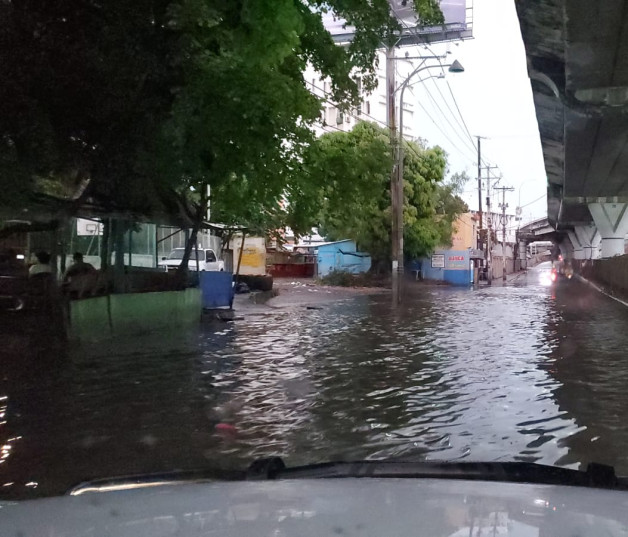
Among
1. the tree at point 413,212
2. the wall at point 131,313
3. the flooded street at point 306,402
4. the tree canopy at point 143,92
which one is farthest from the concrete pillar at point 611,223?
the tree canopy at point 143,92

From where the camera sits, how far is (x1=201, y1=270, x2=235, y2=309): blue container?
2011 centimetres

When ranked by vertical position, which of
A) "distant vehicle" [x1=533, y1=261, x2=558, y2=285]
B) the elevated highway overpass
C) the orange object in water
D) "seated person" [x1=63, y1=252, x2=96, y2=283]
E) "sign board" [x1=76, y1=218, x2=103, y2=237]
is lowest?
the orange object in water

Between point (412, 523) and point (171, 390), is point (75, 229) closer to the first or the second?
point (171, 390)

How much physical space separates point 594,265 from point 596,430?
139 feet

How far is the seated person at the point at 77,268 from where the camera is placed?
45.3 ft

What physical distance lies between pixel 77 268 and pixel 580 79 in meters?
10.1

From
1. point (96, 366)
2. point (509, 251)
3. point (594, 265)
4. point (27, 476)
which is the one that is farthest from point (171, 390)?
point (509, 251)

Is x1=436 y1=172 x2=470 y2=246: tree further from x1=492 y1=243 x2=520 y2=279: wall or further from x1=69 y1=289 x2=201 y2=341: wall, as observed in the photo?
x1=69 y1=289 x2=201 y2=341: wall

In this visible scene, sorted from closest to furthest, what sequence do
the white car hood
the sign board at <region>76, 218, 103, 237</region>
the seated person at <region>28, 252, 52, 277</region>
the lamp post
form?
the white car hood < the seated person at <region>28, 252, 52, 277</region> < the sign board at <region>76, 218, 103, 237</region> < the lamp post

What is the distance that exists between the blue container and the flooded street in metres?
4.76

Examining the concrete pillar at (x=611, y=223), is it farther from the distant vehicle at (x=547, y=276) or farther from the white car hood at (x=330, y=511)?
the white car hood at (x=330, y=511)

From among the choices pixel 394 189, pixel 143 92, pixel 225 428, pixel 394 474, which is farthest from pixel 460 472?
pixel 394 189

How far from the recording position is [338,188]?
14.5 m

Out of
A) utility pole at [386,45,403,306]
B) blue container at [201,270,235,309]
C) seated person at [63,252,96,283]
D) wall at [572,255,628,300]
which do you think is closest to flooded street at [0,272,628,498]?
seated person at [63,252,96,283]
